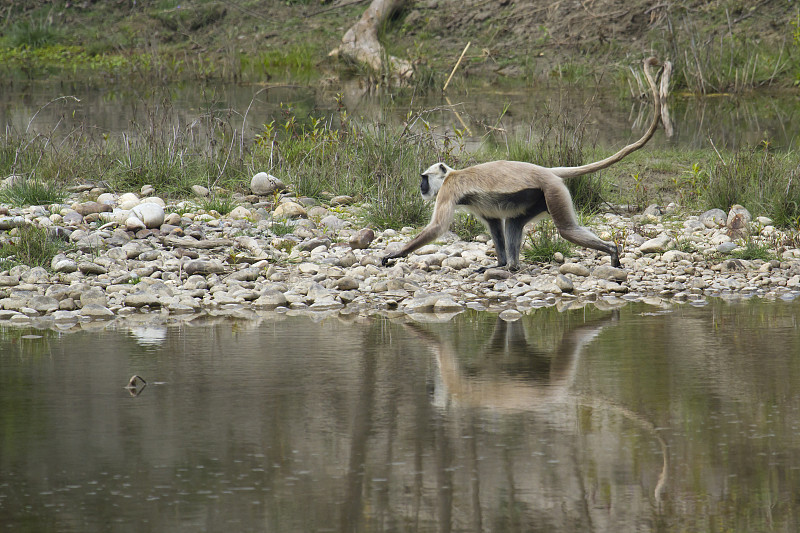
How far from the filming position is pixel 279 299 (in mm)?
8062

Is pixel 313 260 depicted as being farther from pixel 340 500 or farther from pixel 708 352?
pixel 340 500

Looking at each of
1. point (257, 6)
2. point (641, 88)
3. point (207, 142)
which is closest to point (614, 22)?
point (641, 88)

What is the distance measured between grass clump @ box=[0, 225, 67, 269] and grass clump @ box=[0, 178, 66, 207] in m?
2.05

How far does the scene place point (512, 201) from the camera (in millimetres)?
8602

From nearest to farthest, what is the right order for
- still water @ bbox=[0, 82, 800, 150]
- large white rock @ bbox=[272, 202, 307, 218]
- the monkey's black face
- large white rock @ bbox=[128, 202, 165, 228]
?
the monkey's black face < large white rock @ bbox=[128, 202, 165, 228] < large white rock @ bbox=[272, 202, 307, 218] < still water @ bbox=[0, 82, 800, 150]

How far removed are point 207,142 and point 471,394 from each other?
7860 mm

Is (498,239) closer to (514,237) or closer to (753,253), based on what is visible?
(514,237)

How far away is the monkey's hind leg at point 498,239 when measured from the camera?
9.02m

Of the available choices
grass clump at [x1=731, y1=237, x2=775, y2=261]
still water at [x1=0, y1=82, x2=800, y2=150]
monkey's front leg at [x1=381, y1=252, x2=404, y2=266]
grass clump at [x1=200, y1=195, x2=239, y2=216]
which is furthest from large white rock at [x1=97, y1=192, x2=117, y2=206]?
grass clump at [x1=731, y1=237, x2=775, y2=261]

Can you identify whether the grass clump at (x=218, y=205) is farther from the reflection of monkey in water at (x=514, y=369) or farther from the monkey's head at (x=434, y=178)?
the reflection of monkey in water at (x=514, y=369)

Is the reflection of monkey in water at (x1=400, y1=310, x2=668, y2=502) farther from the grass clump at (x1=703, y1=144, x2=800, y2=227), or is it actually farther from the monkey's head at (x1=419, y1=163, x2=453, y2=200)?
the grass clump at (x1=703, y1=144, x2=800, y2=227)

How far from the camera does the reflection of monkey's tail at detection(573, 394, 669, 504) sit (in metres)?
4.17

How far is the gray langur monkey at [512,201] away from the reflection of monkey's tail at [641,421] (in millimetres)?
3308

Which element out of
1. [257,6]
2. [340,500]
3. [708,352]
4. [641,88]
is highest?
[257,6]
